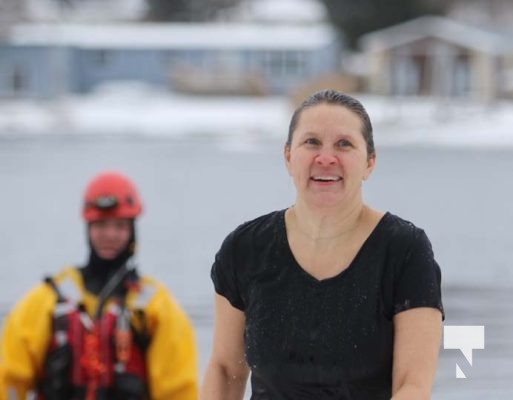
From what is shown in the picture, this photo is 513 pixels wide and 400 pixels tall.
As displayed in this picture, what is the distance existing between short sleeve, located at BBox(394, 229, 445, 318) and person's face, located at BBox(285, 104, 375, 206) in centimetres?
16

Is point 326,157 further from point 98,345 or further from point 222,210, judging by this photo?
point 222,210

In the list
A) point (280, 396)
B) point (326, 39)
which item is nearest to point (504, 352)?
point (280, 396)

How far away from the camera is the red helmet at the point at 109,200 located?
4.21m

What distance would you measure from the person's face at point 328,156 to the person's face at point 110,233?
4.78 ft

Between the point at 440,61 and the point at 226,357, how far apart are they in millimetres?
71545

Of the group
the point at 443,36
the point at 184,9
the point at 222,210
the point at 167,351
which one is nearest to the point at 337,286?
the point at 167,351

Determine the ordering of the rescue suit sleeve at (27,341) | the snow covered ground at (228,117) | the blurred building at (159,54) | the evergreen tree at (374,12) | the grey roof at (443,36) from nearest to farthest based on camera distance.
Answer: the rescue suit sleeve at (27,341) → the snow covered ground at (228,117) → the grey roof at (443,36) → the blurred building at (159,54) → the evergreen tree at (374,12)

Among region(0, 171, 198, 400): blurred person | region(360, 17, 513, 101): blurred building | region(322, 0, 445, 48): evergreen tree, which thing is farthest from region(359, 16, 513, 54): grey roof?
region(0, 171, 198, 400): blurred person

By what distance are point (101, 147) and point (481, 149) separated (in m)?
13.3

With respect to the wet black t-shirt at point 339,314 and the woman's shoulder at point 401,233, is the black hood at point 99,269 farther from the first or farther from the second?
the woman's shoulder at point 401,233

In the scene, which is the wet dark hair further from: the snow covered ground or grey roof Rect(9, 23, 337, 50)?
grey roof Rect(9, 23, 337, 50)

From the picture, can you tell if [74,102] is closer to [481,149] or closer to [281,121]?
[281,121]

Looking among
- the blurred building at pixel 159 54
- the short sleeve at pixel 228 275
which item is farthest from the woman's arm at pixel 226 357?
the blurred building at pixel 159 54

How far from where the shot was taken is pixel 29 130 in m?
61.5
